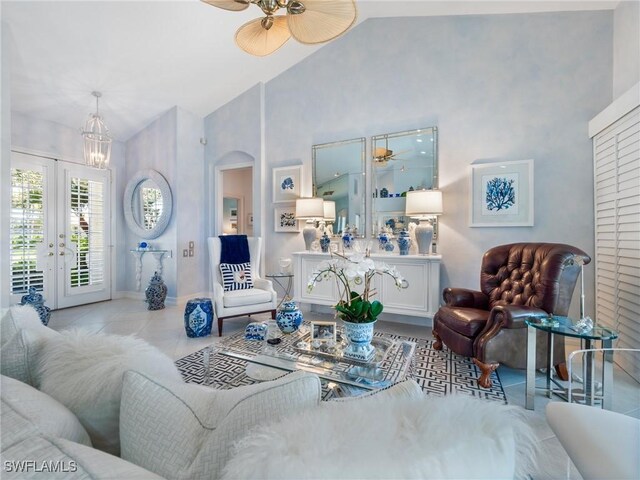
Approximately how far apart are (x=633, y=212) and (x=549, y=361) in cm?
137

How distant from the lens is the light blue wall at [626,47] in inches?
101

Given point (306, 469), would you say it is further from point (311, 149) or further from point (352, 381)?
point (311, 149)

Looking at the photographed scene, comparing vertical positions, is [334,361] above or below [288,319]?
below

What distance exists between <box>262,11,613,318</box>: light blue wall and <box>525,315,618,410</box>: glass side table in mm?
1425

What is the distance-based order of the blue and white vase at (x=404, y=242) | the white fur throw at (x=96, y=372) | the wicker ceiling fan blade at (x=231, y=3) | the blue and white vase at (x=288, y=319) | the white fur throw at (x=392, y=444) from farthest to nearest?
the blue and white vase at (x=404, y=242) → the blue and white vase at (x=288, y=319) → the wicker ceiling fan blade at (x=231, y=3) → the white fur throw at (x=96, y=372) → the white fur throw at (x=392, y=444)

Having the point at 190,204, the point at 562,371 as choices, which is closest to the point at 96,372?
the point at 562,371

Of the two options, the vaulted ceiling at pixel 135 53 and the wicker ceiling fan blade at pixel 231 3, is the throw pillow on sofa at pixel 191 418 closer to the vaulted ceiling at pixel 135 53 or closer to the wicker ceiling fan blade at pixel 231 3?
the wicker ceiling fan blade at pixel 231 3

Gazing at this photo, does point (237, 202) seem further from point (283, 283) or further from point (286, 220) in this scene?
point (283, 283)

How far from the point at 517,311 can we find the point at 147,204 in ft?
17.6

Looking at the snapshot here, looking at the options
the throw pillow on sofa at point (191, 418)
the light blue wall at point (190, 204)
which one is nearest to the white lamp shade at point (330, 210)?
the light blue wall at point (190, 204)

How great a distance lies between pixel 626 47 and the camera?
2.72 metres

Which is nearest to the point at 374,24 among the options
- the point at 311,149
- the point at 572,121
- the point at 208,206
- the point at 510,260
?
the point at 311,149

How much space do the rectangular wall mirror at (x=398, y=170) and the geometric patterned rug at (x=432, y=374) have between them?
66.2 inches

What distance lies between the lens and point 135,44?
3518mm
